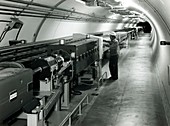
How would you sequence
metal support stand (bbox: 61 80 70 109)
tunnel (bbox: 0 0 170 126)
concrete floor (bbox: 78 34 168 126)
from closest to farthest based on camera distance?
tunnel (bbox: 0 0 170 126), metal support stand (bbox: 61 80 70 109), concrete floor (bbox: 78 34 168 126)

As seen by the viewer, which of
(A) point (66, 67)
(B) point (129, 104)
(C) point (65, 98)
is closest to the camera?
(A) point (66, 67)

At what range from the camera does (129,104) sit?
6.48 m

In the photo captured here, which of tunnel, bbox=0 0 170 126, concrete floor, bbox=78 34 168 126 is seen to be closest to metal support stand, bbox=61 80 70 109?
tunnel, bbox=0 0 170 126

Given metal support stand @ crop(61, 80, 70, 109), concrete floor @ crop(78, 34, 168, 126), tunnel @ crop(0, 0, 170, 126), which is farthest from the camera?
concrete floor @ crop(78, 34, 168, 126)

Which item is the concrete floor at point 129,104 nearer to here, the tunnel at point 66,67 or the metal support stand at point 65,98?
the tunnel at point 66,67

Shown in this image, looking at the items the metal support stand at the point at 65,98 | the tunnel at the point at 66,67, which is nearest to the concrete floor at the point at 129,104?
the tunnel at the point at 66,67

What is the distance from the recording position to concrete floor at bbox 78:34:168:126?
536 cm

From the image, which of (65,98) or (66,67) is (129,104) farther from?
(66,67)

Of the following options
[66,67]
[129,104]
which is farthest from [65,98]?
[129,104]

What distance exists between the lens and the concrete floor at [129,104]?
5.36 m

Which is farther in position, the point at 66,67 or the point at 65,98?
the point at 65,98

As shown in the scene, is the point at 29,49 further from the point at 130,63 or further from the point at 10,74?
the point at 130,63

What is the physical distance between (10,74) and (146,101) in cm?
482

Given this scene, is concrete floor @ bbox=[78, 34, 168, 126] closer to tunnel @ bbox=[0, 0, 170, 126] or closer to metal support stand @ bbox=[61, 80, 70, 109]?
tunnel @ bbox=[0, 0, 170, 126]
